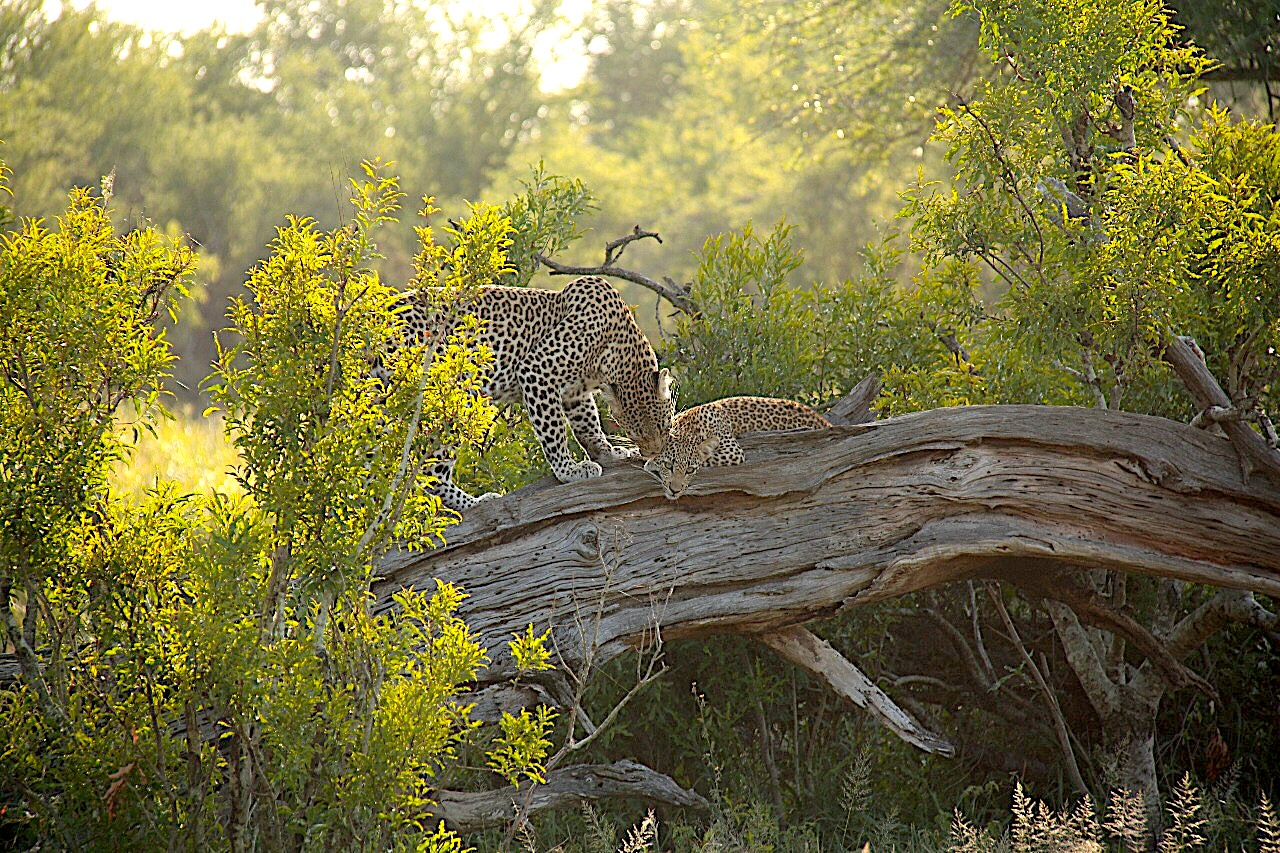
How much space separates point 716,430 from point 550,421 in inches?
49.4

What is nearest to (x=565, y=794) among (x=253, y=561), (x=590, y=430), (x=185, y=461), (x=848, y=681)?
(x=848, y=681)

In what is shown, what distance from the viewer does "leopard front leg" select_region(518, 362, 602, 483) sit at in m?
7.43

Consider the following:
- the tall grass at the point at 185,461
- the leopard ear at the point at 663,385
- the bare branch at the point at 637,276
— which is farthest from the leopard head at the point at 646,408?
the tall grass at the point at 185,461

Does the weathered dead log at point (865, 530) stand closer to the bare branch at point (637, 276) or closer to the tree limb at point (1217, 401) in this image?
the tree limb at point (1217, 401)

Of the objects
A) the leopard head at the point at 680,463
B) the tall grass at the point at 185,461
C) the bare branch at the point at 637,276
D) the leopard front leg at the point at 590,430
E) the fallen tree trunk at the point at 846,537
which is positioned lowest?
the fallen tree trunk at the point at 846,537

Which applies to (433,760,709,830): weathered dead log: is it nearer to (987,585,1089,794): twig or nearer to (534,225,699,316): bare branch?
(987,585,1089,794): twig

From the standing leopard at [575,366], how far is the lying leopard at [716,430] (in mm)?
360

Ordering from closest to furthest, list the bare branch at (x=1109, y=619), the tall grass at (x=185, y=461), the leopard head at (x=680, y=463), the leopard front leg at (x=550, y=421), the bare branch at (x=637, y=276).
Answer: the leopard head at (x=680, y=463) → the bare branch at (x=1109, y=619) → the leopard front leg at (x=550, y=421) → the bare branch at (x=637, y=276) → the tall grass at (x=185, y=461)

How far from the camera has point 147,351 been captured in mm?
4707

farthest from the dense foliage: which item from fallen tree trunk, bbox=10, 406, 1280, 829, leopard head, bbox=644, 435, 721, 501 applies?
leopard head, bbox=644, 435, 721, 501

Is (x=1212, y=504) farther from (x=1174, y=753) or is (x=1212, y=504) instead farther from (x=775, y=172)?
(x=775, y=172)

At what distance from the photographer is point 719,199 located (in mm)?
38531

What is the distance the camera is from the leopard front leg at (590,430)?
779cm

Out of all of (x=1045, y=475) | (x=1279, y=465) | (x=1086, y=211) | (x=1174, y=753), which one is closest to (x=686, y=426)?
(x=1045, y=475)
